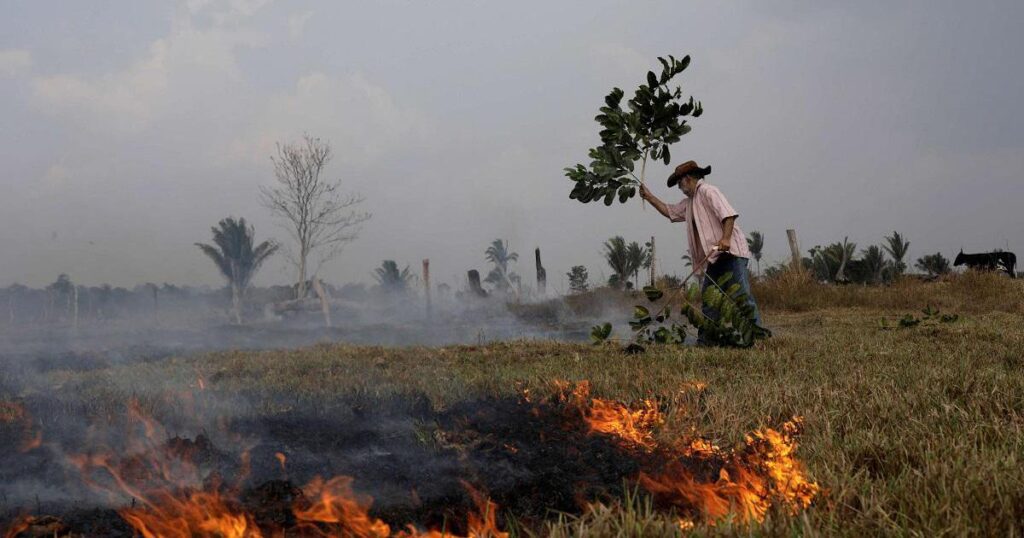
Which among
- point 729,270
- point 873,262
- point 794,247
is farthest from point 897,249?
point 729,270

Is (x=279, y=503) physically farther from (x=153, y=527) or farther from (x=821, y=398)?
(x=821, y=398)

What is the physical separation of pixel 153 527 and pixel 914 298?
15.3 meters

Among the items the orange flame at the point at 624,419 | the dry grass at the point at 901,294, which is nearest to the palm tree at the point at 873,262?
the dry grass at the point at 901,294

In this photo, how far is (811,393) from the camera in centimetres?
396

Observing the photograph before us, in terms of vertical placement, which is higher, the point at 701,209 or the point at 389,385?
the point at 701,209

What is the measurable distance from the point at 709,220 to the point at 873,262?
25.0 metres

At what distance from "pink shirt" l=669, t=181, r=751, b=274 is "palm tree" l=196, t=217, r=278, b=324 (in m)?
21.2

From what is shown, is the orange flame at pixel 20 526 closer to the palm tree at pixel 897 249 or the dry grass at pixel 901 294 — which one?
the dry grass at pixel 901 294

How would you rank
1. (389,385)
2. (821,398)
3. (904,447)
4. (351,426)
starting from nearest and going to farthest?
(904,447)
(351,426)
(821,398)
(389,385)

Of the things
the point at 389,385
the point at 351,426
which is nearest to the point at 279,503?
the point at 351,426

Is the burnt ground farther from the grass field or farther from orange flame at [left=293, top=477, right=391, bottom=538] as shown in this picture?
the grass field

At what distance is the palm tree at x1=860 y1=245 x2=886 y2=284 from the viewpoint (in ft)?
90.9

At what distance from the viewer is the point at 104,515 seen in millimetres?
2289

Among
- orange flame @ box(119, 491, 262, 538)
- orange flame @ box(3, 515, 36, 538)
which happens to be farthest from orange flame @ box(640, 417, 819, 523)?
orange flame @ box(3, 515, 36, 538)
